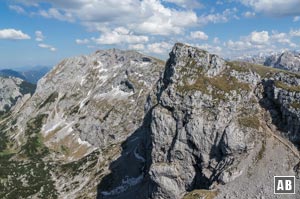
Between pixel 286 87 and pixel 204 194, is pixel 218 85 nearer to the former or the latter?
pixel 286 87

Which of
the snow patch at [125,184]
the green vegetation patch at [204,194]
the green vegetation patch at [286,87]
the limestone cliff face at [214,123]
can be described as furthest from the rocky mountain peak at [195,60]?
the snow patch at [125,184]

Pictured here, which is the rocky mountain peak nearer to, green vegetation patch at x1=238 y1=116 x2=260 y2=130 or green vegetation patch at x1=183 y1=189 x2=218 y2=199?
green vegetation patch at x1=238 y1=116 x2=260 y2=130

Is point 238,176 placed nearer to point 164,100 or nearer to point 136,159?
point 164,100

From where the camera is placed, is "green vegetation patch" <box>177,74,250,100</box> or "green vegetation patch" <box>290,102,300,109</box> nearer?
"green vegetation patch" <box>290,102,300,109</box>

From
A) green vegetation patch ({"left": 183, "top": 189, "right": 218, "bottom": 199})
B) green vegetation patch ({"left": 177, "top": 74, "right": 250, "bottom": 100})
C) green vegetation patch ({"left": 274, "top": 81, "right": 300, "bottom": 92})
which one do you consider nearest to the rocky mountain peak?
green vegetation patch ({"left": 177, "top": 74, "right": 250, "bottom": 100})

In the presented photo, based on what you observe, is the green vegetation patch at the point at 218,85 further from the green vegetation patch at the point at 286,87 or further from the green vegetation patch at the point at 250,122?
the green vegetation patch at the point at 250,122

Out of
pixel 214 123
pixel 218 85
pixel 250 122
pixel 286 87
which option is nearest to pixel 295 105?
pixel 286 87

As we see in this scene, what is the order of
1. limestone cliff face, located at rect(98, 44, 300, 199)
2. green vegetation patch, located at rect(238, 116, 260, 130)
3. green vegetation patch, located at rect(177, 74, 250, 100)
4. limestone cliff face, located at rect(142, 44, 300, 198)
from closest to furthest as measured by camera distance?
limestone cliff face, located at rect(98, 44, 300, 199) → limestone cliff face, located at rect(142, 44, 300, 198) → green vegetation patch, located at rect(238, 116, 260, 130) → green vegetation patch, located at rect(177, 74, 250, 100)

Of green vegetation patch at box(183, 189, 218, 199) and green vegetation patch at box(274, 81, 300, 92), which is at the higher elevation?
green vegetation patch at box(274, 81, 300, 92)

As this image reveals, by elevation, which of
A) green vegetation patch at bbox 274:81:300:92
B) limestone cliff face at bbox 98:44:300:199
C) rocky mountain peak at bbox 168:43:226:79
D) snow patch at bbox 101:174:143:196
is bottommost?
snow patch at bbox 101:174:143:196
